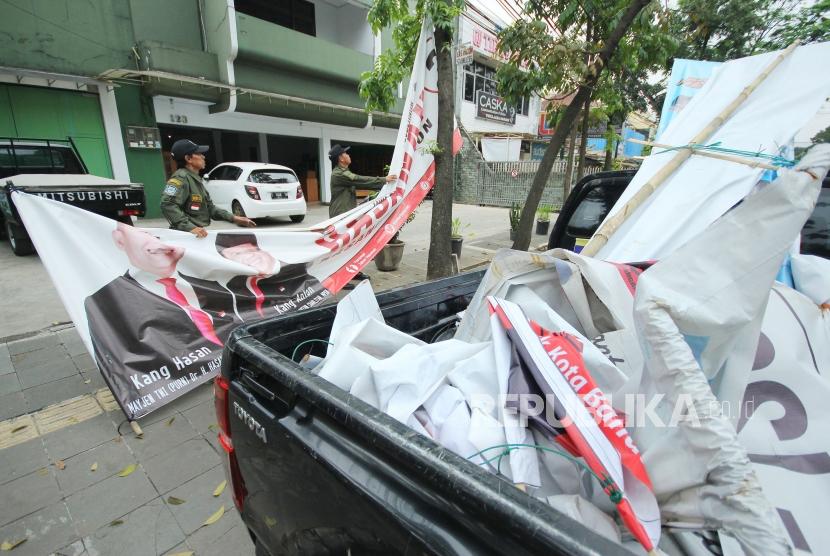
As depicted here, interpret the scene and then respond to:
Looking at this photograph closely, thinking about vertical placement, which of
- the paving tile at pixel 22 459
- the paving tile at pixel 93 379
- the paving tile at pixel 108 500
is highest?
the paving tile at pixel 93 379

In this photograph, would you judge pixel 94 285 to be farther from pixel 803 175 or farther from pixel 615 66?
pixel 615 66

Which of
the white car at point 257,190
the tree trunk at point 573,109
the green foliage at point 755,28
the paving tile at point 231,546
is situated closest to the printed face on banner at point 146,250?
the paving tile at point 231,546

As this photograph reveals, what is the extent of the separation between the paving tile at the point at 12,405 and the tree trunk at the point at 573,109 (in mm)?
5825

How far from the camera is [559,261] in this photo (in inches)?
62.7

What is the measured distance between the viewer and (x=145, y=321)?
2977 mm

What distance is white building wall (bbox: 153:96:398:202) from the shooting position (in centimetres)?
1141

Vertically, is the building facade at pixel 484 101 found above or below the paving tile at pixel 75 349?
above

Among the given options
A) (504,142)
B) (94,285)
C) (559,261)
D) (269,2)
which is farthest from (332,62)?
(559,261)

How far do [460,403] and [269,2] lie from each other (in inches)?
681

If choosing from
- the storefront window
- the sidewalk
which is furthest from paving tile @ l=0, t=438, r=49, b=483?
the storefront window

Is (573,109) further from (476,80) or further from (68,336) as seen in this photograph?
(476,80)

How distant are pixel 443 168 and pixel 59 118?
10.2 m

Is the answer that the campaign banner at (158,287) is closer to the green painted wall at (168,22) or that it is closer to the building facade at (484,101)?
the green painted wall at (168,22)

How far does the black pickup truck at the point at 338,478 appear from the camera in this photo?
30.6 inches
